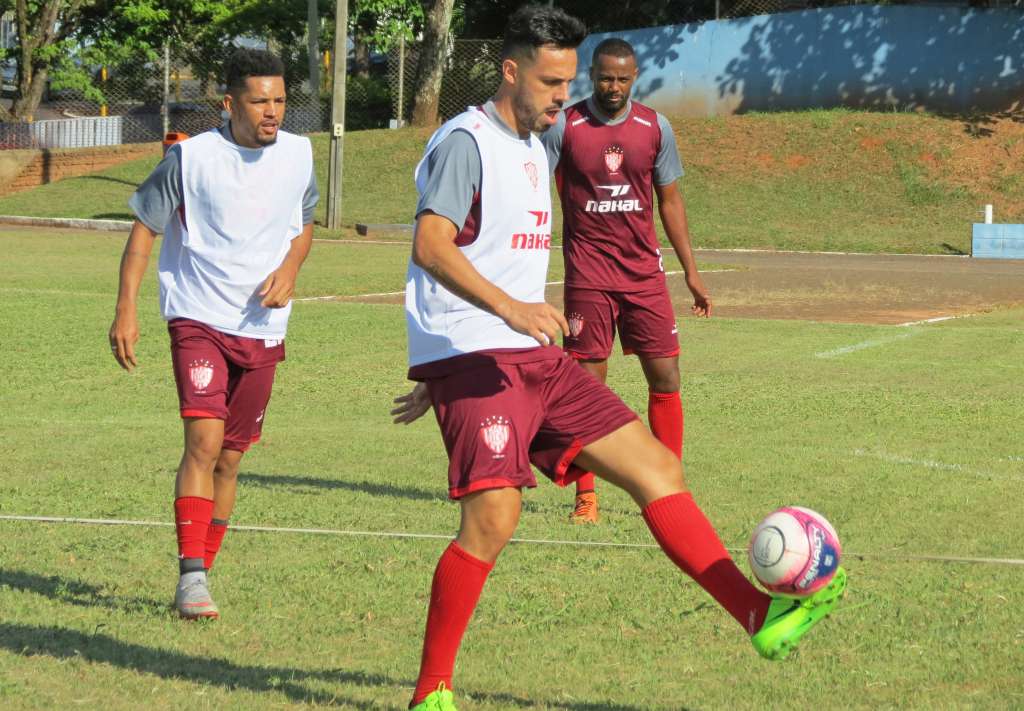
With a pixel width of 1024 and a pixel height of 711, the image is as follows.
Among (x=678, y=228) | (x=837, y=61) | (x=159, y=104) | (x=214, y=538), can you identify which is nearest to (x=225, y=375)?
(x=214, y=538)

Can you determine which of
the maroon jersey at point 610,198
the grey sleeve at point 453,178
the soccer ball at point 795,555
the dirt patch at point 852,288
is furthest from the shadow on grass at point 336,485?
the dirt patch at point 852,288

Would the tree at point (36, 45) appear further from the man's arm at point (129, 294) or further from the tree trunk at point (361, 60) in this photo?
the man's arm at point (129, 294)

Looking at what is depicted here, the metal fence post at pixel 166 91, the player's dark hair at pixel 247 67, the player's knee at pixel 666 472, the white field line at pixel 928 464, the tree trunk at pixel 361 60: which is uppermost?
the tree trunk at pixel 361 60

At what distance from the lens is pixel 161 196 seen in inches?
230

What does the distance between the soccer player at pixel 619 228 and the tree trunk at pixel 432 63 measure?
33273 millimetres

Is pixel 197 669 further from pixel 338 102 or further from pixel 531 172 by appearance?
pixel 338 102

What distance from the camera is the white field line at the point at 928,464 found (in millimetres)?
8555

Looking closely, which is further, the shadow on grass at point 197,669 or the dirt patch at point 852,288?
the dirt patch at point 852,288

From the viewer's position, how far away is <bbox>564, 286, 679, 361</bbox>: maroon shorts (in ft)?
26.1

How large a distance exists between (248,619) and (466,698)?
122 cm

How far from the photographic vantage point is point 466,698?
467 cm

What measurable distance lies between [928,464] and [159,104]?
43600 mm

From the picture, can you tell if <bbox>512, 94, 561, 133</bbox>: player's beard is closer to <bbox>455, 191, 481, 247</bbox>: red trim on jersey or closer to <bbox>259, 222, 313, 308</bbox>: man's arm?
<bbox>455, 191, 481, 247</bbox>: red trim on jersey

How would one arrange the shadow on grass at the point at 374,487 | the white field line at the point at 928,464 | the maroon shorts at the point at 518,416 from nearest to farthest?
1. the maroon shorts at the point at 518,416
2. the shadow on grass at the point at 374,487
3. the white field line at the point at 928,464
